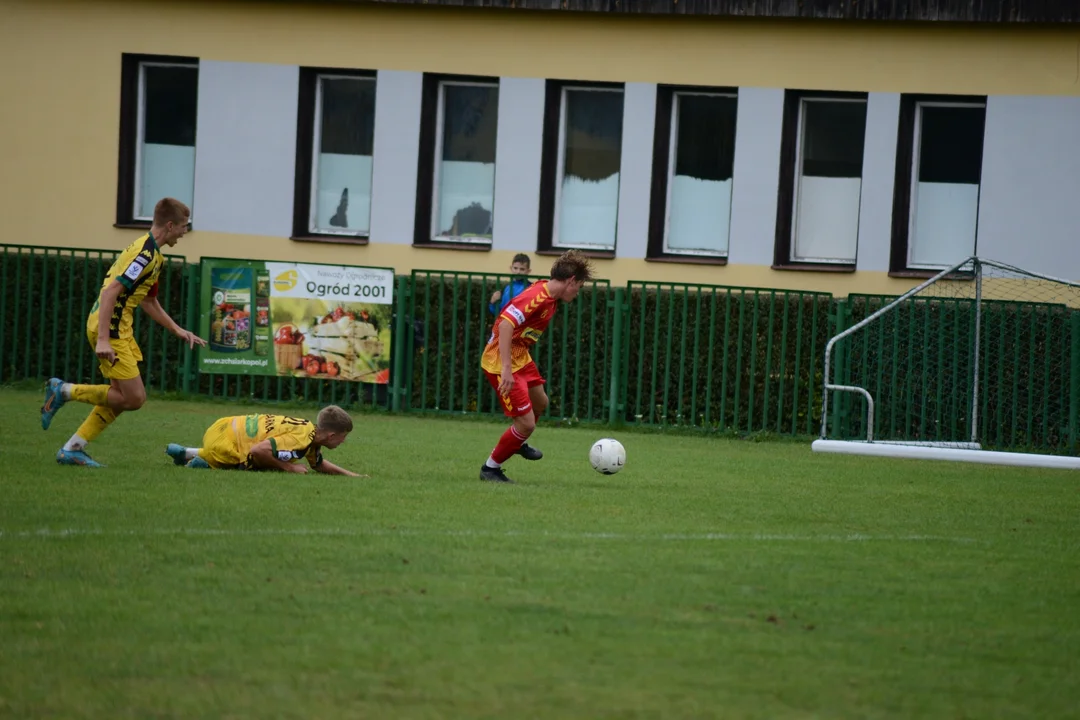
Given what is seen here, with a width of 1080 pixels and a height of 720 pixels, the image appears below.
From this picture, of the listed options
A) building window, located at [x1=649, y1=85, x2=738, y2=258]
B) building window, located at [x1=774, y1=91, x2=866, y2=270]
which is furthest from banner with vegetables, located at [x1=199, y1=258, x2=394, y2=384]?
building window, located at [x1=774, y1=91, x2=866, y2=270]

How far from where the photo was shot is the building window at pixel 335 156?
22.7 metres

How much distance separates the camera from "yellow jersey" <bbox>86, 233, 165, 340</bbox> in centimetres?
1086

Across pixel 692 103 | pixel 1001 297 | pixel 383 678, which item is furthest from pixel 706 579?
pixel 692 103

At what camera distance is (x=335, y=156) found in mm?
22938

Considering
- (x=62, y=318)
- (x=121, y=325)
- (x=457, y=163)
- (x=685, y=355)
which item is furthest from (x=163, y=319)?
(x=457, y=163)

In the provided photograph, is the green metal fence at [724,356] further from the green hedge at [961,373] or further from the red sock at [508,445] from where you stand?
the red sock at [508,445]

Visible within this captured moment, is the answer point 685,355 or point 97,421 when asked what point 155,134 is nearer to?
point 685,355

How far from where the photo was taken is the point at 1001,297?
62.2 feet

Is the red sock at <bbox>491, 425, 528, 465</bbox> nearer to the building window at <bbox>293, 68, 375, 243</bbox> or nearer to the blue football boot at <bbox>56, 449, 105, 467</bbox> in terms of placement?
the blue football boot at <bbox>56, 449, 105, 467</bbox>

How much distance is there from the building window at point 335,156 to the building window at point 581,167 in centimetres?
270

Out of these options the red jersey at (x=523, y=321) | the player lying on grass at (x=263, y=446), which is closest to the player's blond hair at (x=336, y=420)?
the player lying on grass at (x=263, y=446)

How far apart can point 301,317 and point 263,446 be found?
8.00m

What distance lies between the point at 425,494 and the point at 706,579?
3.40m

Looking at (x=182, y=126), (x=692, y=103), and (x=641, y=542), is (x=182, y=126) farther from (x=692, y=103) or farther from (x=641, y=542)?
(x=641, y=542)
